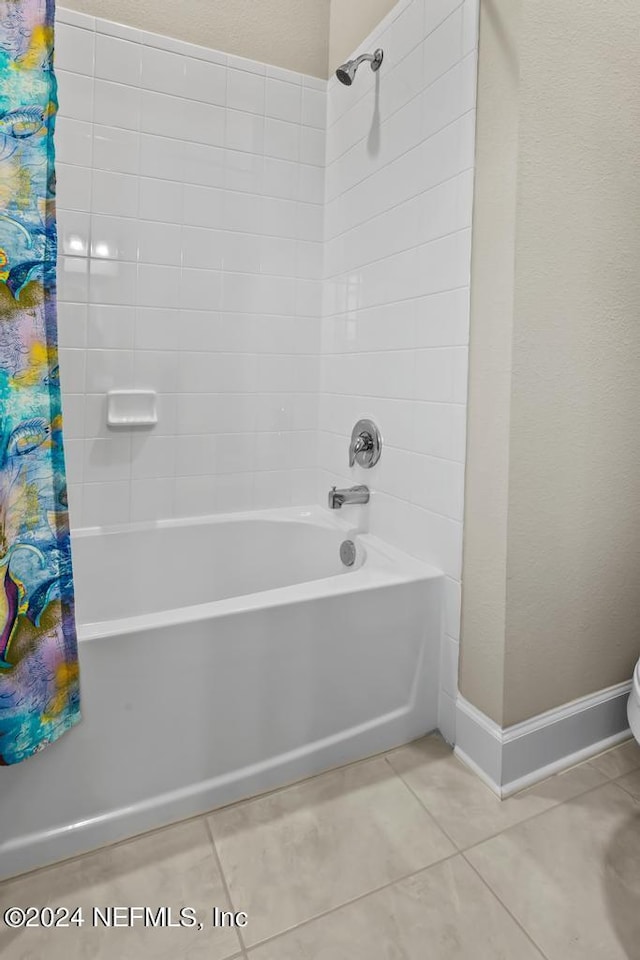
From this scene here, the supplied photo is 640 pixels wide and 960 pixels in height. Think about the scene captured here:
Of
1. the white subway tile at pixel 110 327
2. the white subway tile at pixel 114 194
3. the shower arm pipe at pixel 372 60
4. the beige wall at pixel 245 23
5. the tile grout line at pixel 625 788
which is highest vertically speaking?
the beige wall at pixel 245 23

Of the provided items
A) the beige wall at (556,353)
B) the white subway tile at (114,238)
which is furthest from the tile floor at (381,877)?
the white subway tile at (114,238)

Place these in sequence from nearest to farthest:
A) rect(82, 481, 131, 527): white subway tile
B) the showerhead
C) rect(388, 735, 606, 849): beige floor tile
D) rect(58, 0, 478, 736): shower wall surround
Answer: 1. rect(388, 735, 606, 849): beige floor tile
2. rect(58, 0, 478, 736): shower wall surround
3. the showerhead
4. rect(82, 481, 131, 527): white subway tile

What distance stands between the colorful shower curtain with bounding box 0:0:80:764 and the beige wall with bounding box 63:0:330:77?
953 mm

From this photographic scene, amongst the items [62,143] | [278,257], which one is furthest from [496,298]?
[62,143]

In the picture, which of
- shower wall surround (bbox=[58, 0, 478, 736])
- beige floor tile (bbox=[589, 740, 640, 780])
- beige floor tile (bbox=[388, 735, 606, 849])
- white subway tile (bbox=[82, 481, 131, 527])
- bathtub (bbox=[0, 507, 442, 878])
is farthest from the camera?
white subway tile (bbox=[82, 481, 131, 527])

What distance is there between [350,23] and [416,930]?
259 cm

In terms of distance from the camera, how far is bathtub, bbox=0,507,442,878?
1108mm

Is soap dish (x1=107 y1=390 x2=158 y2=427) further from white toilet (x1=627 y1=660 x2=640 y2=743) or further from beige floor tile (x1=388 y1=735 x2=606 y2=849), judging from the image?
white toilet (x1=627 y1=660 x2=640 y2=743)

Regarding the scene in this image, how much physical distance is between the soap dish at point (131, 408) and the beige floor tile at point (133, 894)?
119 cm

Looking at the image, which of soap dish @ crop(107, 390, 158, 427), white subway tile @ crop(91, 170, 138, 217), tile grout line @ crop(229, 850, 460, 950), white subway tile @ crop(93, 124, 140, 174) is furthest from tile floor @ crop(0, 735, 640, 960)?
white subway tile @ crop(93, 124, 140, 174)

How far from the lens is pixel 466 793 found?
4.31 ft

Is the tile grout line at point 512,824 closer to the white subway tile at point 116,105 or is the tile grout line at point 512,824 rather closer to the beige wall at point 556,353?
the beige wall at point 556,353

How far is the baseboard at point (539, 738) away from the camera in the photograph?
4.32 ft

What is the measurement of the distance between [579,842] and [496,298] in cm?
121
